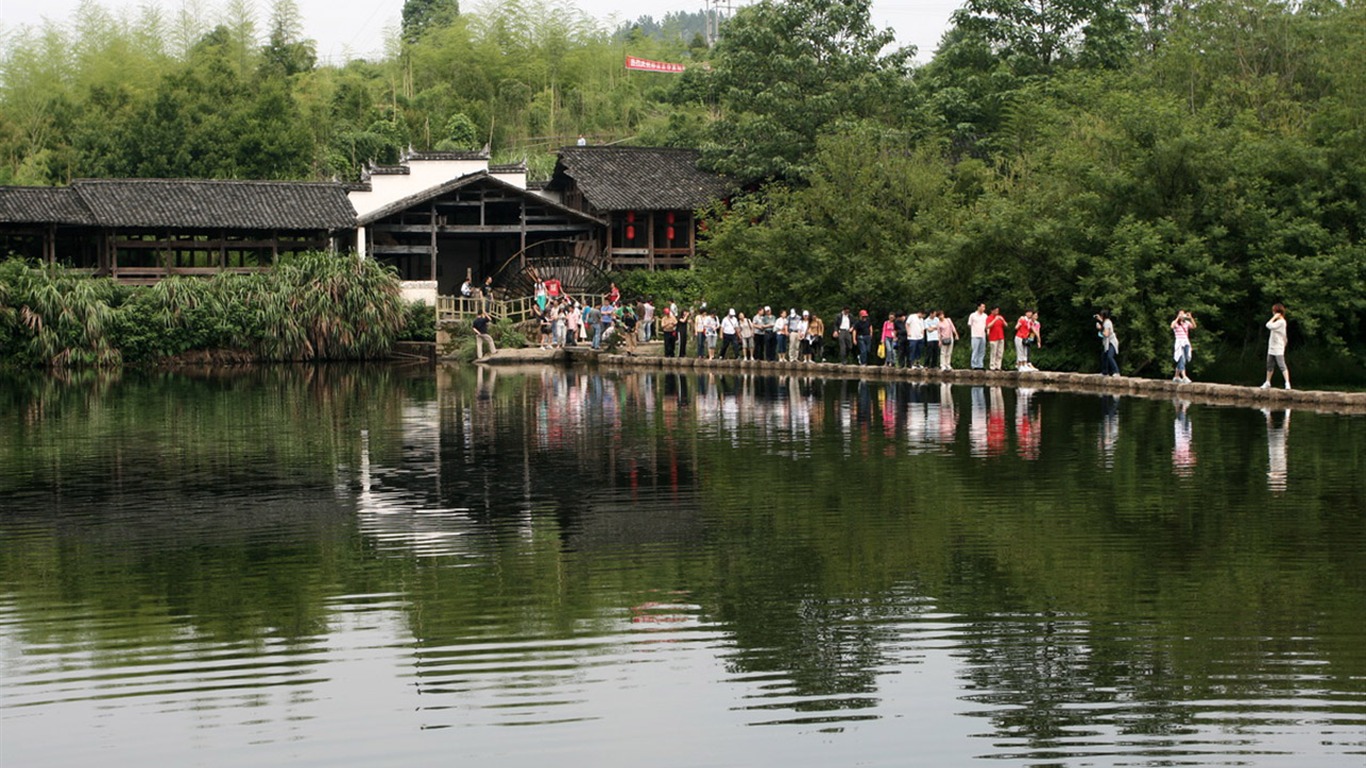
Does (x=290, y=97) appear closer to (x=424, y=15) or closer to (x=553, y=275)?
(x=553, y=275)

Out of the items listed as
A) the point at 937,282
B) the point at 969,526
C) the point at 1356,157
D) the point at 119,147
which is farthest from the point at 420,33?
the point at 969,526

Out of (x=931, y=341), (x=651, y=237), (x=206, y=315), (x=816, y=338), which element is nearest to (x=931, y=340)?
(x=931, y=341)

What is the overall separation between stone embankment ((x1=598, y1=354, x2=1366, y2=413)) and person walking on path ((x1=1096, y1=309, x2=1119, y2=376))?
1.29 feet

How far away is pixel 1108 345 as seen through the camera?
109 ft

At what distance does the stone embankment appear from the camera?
27.6 m

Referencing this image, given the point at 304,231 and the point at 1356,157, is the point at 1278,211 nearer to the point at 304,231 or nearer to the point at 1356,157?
the point at 1356,157

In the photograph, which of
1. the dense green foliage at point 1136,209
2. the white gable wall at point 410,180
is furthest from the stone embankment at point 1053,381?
the white gable wall at point 410,180

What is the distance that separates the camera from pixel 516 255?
56.4 m

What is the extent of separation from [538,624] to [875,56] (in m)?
46.5

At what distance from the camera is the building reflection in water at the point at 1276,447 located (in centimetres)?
1803

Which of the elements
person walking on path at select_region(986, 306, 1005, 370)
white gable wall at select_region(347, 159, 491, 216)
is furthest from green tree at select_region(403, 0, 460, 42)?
person walking on path at select_region(986, 306, 1005, 370)

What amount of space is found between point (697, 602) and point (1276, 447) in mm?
11546

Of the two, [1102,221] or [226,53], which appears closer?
[1102,221]

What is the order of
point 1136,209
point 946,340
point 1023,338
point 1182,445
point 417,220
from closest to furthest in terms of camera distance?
point 1182,445, point 1023,338, point 1136,209, point 946,340, point 417,220
